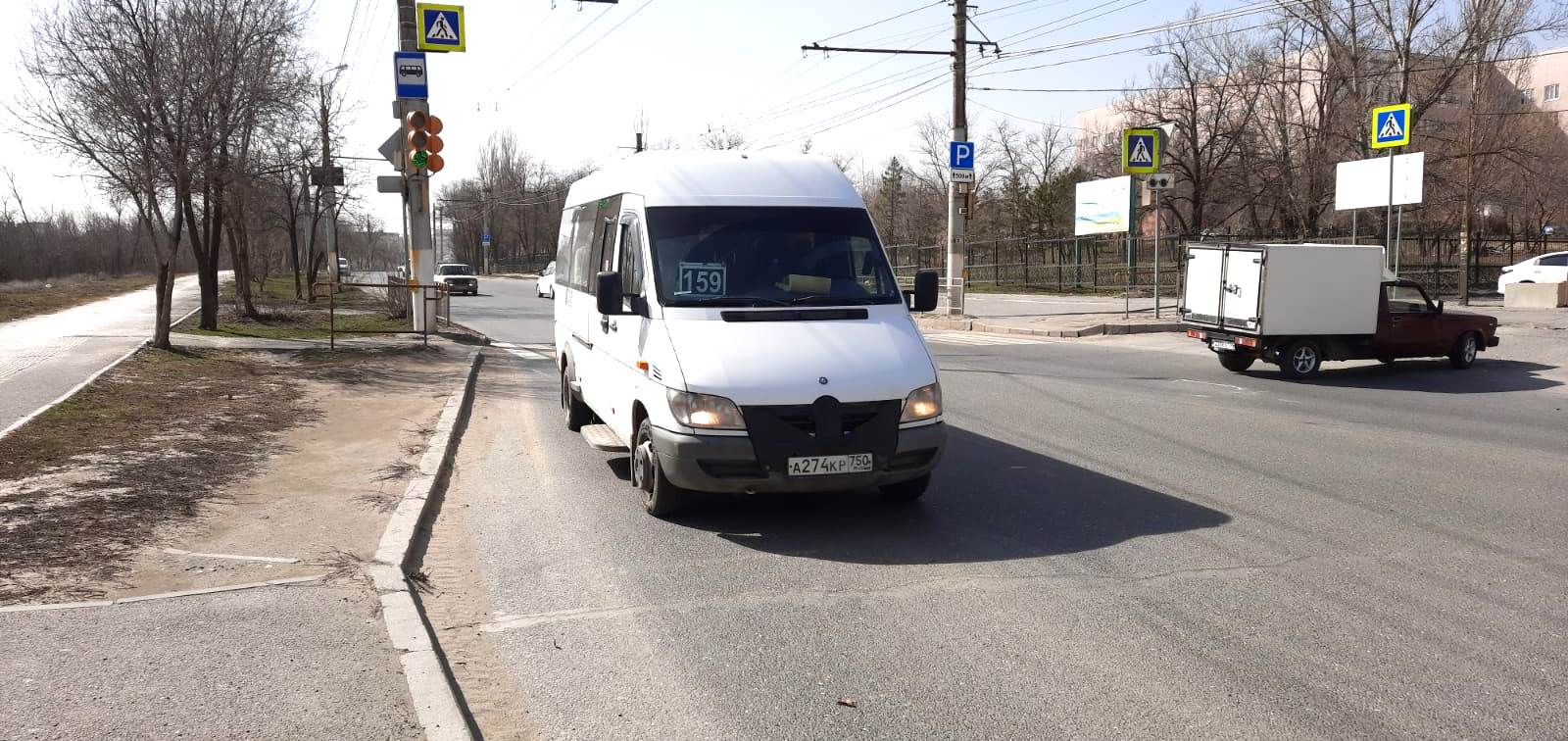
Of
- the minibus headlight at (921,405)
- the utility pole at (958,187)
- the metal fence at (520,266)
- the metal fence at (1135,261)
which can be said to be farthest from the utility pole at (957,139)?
the metal fence at (520,266)

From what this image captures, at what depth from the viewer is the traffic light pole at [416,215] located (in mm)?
19188

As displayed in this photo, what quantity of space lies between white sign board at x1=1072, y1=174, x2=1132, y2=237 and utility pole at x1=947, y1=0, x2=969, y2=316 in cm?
883

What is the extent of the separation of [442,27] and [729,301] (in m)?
12.4

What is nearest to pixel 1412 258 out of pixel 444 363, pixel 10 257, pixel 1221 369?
pixel 1221 369

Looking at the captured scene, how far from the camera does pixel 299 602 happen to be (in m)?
5.14

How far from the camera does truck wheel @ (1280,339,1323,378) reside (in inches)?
585

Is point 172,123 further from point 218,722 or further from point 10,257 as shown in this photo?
point 10,257

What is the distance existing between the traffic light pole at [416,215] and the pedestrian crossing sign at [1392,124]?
17252 mm

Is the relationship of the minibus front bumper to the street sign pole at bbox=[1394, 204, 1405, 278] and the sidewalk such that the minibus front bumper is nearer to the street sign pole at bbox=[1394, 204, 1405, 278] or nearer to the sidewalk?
the sidewalk

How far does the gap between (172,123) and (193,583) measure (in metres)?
12.6

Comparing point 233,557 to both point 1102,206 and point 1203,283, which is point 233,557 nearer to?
point 1203,283

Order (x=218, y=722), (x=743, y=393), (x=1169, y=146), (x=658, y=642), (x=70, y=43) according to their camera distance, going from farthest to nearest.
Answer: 1. (x=1169, y=146)
2. (x=70, y=43)
3. (x=743, y=393)
4. (x=658, y=642)
5. (x=218, y=722)

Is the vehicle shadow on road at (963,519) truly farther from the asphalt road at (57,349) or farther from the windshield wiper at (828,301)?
the asphalt road at (57,349)

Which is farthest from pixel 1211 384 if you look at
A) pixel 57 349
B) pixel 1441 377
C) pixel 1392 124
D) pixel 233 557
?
pixel 57 349
